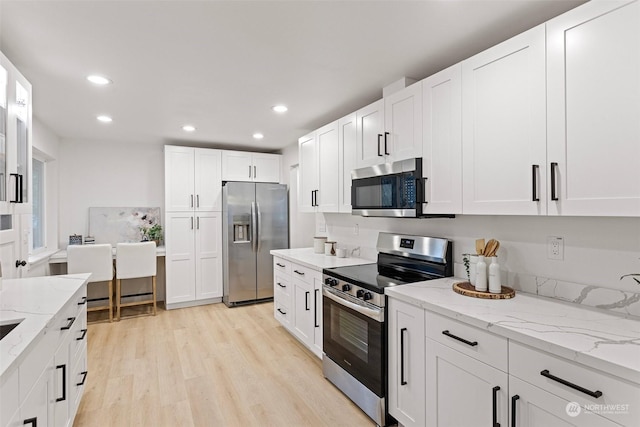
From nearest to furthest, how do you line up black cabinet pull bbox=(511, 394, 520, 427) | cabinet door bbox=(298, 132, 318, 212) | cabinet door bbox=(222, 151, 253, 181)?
black cabinet pull bbox=(511, 394, 520, 427) < cabinet door bbox=(298, 132, 318, 212) < cabinet door bbox=(222, 151, 253, 181)

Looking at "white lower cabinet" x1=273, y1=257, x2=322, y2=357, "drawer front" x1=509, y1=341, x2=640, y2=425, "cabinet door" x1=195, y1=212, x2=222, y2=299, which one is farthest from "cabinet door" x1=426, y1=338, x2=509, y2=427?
"cabinet door" x1=195, y1=212, x2=222, y2=299

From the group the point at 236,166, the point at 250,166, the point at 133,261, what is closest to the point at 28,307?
the point at 133,261

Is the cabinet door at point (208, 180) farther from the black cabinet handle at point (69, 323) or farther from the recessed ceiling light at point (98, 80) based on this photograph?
the black cabinet handle at point (69, 323)

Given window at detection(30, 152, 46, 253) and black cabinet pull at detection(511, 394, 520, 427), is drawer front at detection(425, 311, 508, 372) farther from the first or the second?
window at detection(30, 152, 46, 253)

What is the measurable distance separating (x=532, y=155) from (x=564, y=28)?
557mm

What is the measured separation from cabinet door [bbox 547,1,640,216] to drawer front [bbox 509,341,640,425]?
0.63 m

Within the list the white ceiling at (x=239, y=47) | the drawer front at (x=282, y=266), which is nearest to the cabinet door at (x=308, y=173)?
the white ceiling at (x=239, y=47)

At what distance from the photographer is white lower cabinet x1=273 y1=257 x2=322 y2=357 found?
2.88 meters

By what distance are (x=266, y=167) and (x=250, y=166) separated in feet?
0.84

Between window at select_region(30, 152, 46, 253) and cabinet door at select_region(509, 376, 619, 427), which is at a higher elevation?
window at select_region(30, 152, 46, 253)

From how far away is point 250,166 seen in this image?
5125 millimetres

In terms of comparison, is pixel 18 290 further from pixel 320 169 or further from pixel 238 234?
pixel 238 234

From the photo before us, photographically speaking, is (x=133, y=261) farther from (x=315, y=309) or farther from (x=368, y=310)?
(x=368, y=310)

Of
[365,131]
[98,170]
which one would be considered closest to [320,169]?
[365,131]
